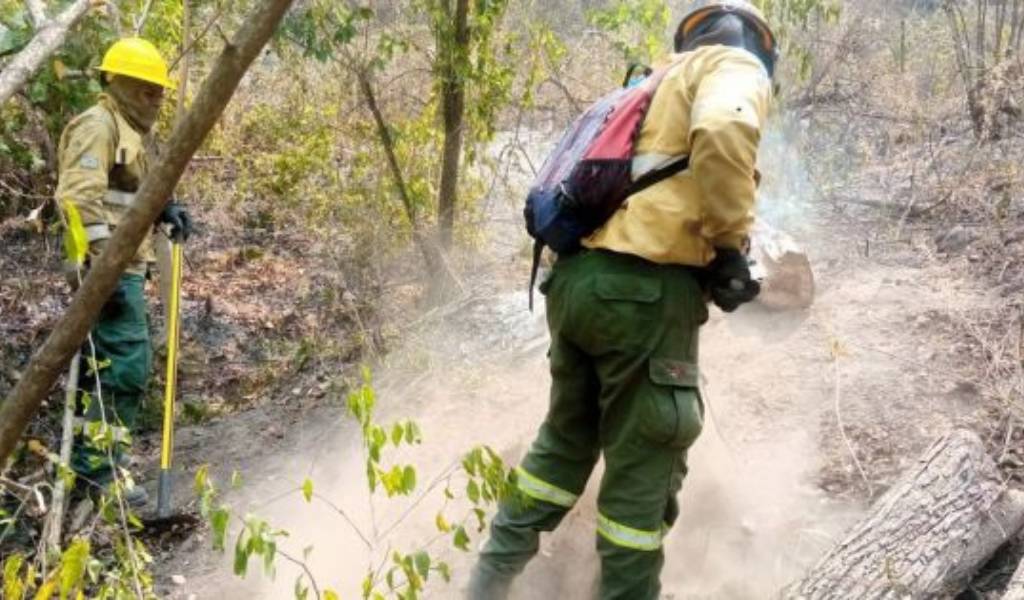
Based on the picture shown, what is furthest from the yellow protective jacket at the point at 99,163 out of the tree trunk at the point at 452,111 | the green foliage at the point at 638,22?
the green foliage at the point at 638,22

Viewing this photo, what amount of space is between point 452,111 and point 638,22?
123 cm

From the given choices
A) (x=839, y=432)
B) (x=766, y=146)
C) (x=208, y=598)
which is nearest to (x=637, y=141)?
(x=839, y=432)

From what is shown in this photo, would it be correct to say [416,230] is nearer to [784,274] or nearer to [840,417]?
[784,274]

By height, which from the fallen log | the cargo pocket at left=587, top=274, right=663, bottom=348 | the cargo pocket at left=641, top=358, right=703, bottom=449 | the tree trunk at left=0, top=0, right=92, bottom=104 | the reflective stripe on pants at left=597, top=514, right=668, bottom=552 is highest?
the tree trunk at left=0, top=0, right=92, bottom=104

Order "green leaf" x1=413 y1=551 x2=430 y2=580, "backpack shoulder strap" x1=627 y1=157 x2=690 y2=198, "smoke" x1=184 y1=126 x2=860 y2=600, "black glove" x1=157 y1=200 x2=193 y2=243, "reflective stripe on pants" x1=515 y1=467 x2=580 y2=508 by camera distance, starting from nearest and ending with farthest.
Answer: "green leaf" x1=413 y1=551 x2=430 y2=580 < "backpack shoulder strap" x1=627 y1=157 x2=690 y2=198 < "reflective stripe on pants" x1=515 y1=467 x2=580 y2=508 < "smoke" x1=184 y1=126 x2=860 y2=600 < "black glove" x1=157 y1=200 x2=193 y2=243

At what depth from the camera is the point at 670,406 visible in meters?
2.89

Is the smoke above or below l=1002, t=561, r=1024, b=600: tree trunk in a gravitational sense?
below

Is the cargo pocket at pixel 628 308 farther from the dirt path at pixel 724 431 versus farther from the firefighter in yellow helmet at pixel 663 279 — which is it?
the dirt path at pixel 724 431

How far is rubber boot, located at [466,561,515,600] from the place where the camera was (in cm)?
331

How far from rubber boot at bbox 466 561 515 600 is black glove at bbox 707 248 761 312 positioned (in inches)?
47.8

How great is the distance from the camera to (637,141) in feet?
9.59

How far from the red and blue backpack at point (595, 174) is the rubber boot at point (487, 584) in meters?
1.15

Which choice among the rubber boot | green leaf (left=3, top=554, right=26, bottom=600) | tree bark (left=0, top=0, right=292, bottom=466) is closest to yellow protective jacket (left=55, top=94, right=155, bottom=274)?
the rubber boot

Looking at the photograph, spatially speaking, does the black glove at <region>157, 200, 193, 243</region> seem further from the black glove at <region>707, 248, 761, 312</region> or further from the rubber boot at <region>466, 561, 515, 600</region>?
the black glove at <region>707, 248, 761, 312</region>
